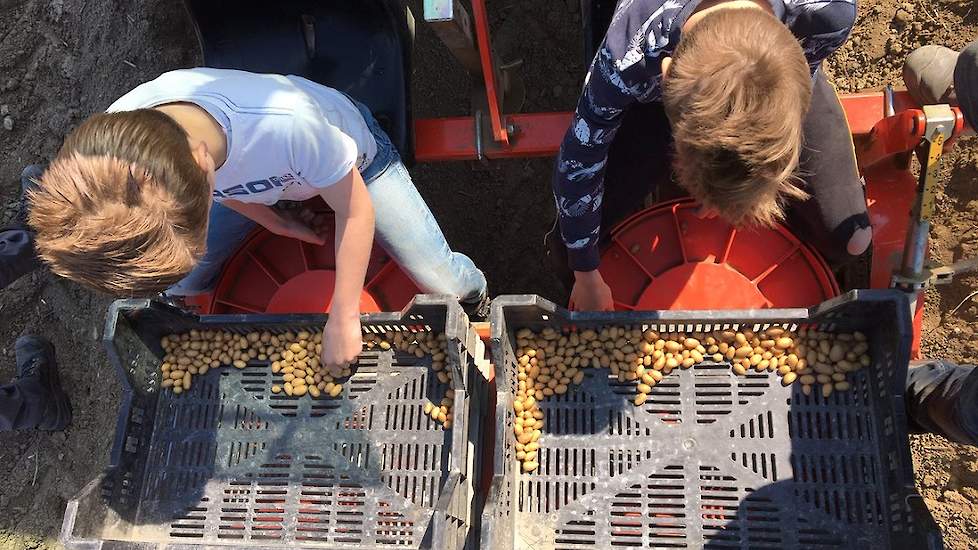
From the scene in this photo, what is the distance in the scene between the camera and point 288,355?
138cm

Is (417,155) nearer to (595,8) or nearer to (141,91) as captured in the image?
(595,8)

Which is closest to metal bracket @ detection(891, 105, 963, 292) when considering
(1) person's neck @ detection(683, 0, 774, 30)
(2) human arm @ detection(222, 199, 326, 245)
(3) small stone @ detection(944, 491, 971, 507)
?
(1) person's neck @ detection(683, 0, 774, 30)

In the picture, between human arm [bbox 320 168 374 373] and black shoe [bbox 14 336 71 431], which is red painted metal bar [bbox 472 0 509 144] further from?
black shoe [bbox 14 336 71 431]

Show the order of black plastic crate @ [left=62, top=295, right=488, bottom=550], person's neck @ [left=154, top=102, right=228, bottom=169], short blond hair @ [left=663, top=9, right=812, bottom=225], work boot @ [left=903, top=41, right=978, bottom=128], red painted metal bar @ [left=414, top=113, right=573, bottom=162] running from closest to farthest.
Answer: short blond hair @ [left=663, top=9, right=812, bottom=225] → person's neck @ [left=154, top=102, right=228, bottom=169] → work boot @ [left=903, top=41, right=978, bottom=128] → black plastic crate @ [left=62, top=295, right=488, bottom=550] → red painted metal bar @ [left=414, top=113, right=573, bottom=162]

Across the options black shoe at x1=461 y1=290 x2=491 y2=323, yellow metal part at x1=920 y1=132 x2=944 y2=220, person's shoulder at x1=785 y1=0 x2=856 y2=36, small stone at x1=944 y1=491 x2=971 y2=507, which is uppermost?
person's shoulder at x1=785 y1=0 x2=856 y2=36

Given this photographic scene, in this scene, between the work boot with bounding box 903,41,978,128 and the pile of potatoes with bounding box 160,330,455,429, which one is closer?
the work boot with bounding box 903,41,978,128

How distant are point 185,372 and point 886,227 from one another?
1.56 meters

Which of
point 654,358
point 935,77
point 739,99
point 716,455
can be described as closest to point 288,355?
point 654,358

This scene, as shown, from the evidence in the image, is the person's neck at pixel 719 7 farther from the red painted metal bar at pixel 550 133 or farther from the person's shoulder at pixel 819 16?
the red painted metal bar at pixel 550 133

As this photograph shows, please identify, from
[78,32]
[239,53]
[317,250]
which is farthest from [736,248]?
[78,32]

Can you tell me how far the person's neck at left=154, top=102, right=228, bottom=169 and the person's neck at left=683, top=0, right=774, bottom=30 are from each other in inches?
29.2

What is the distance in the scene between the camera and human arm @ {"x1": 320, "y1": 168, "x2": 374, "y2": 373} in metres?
1.24

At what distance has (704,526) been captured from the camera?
46.1 inches

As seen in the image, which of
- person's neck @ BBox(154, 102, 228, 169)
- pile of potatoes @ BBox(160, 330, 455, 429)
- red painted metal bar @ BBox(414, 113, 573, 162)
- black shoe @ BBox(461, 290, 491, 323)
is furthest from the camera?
black shoe @ BBox(461, 290, 491, 323)
